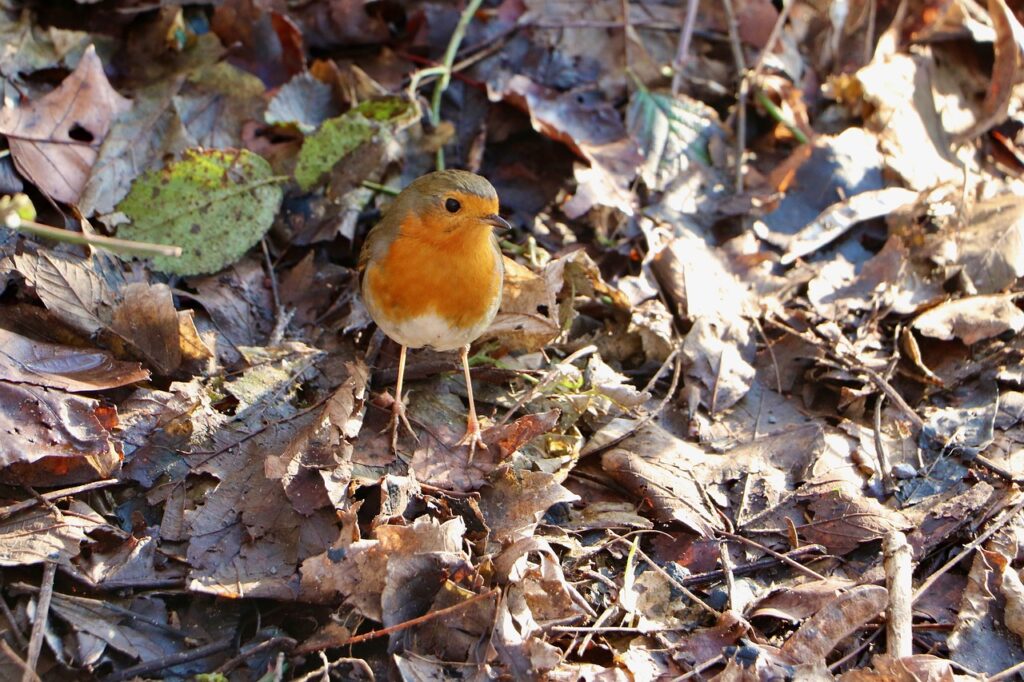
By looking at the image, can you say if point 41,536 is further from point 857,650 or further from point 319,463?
point 857,650

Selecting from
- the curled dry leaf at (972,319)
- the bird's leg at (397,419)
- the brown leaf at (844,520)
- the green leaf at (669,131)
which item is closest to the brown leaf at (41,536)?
the bird's leg at (397,419)

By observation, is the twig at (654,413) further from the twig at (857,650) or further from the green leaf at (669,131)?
the green leaf at (669,131)

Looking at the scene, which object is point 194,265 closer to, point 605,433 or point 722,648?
point 605,433

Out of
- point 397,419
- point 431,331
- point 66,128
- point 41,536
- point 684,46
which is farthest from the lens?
point 684,46

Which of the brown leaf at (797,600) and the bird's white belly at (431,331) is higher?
the bird's white belly at (431,331)

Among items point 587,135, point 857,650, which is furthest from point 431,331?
point 587,135

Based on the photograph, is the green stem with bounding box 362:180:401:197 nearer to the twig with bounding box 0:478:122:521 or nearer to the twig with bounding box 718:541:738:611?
the twig with bounding box 0:478:122:521
